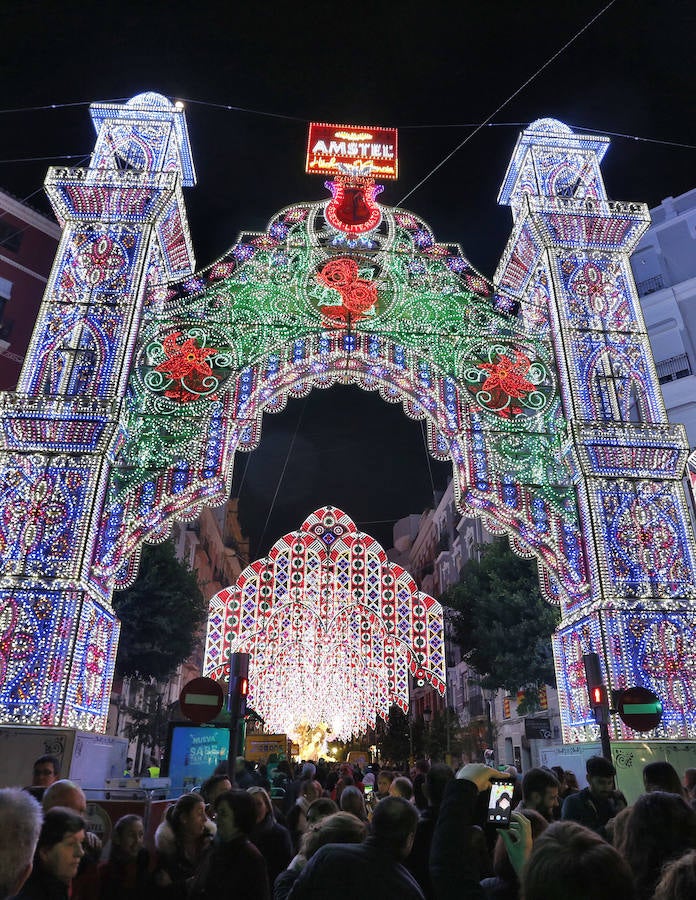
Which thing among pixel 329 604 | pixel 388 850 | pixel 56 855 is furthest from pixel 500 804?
pixel 329 604

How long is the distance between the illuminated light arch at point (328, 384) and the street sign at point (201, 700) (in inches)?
117

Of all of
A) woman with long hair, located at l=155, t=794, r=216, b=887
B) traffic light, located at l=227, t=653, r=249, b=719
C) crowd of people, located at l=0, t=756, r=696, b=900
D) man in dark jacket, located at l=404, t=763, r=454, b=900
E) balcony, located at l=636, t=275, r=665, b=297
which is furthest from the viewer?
balcony, located at l=636, t=275, r=665, b=297

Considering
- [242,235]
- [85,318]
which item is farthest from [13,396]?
[242,235]

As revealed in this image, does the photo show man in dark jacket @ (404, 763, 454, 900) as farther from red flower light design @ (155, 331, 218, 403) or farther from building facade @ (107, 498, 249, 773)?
building facade @ (107, 498, 249, 773)

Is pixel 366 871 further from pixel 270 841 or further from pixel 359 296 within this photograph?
pixel 359 296

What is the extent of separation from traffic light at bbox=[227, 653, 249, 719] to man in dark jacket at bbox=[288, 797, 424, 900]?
21.8 feet

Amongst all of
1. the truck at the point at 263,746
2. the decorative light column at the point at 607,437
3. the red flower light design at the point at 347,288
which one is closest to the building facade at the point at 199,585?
the truck at the point at 263,746

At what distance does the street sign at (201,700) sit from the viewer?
8.84 m

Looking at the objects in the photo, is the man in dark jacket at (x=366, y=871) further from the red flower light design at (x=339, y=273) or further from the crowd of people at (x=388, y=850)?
the red flower light design at (x=339, y=273)

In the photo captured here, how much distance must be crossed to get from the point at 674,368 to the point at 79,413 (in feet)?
72.7

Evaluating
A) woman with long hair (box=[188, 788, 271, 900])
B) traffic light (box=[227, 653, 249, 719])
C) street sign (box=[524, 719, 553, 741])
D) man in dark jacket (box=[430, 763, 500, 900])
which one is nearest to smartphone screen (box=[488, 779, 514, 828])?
man in dark jacket (box=[430, 763, 500, 900])

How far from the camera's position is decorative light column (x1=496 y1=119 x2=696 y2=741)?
38.6ft

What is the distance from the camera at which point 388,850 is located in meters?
2.91

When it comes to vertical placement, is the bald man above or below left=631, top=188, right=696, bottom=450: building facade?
below
